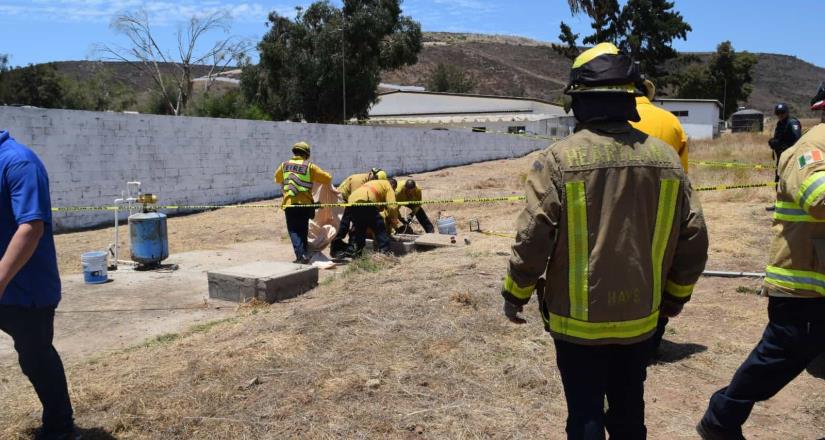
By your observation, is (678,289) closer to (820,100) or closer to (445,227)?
(820,100)

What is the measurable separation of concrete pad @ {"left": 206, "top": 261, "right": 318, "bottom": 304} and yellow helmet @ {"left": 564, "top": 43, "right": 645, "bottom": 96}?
462 cm

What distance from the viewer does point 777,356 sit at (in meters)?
2.80

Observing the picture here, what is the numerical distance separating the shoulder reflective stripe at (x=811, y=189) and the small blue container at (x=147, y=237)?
7.09 meters

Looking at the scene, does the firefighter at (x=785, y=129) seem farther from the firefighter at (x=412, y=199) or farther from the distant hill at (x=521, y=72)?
the distant hill at (x=521, y=72)

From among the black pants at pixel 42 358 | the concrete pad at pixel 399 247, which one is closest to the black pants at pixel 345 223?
the concrete pad at pixel 399 247

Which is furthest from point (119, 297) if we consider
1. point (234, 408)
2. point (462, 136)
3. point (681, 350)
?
point (462, 136)

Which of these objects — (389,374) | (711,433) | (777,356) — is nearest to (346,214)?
(389,374)

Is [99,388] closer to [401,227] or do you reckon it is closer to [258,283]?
[258,283]

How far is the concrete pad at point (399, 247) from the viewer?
8586 millimetres

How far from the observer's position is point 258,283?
6328 mm

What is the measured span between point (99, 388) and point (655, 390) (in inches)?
132

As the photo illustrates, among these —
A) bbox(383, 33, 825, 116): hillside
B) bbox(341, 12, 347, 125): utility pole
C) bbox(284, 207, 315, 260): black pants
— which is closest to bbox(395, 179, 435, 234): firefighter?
bbox(284, 207, 315, 260): black pants

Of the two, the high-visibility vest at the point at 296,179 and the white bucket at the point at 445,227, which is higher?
the high-visibility vest at the point at 296,179

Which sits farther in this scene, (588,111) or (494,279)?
(494,279)
